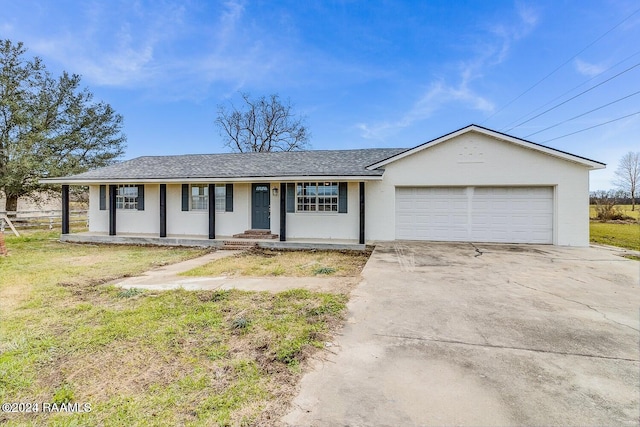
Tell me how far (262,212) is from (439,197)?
22.6ft

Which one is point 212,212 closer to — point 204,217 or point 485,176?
point 204,217

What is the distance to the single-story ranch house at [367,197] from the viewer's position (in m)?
10.2

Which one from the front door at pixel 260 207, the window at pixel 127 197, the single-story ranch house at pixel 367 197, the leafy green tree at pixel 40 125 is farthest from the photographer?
the leafy green tree at pixel 40 125

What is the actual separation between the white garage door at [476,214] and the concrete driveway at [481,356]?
4.74 meters

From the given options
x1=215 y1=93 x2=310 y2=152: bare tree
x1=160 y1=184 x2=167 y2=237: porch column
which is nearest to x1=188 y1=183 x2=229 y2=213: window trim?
x1=160 y1=184 x2=167 y2=237: porch column

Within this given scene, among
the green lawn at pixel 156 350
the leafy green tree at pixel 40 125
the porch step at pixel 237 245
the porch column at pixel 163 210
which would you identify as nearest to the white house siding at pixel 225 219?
the porch column at pixel 163 210

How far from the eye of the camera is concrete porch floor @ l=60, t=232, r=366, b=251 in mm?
10547

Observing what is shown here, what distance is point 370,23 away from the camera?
15812 millimetres

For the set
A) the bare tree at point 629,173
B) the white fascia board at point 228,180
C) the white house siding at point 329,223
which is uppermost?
the bare tree at point 629,173

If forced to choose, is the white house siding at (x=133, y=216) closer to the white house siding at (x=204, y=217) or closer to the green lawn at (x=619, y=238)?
the white house siding at (x=204, y=217)

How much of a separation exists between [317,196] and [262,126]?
21.6 metres

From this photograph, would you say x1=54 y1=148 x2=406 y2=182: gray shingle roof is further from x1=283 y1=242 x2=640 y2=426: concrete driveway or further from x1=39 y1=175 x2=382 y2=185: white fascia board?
x1=283 y1=242 x2=640 y2=426: concrete driveway

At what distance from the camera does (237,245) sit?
10.9 m

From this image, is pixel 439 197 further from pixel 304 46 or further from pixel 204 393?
pixel 304 46
